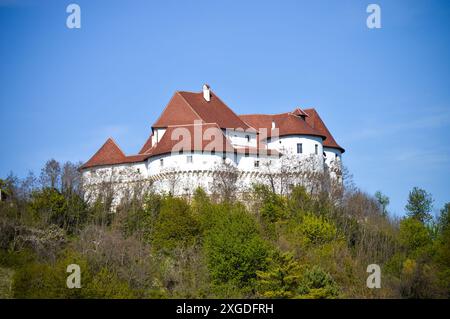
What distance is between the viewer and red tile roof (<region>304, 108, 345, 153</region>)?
266 ft

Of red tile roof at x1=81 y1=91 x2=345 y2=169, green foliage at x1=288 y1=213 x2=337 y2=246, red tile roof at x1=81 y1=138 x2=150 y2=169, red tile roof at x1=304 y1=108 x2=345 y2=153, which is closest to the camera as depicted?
green foliage at x1=288 y1=213 x2=337 y2=246

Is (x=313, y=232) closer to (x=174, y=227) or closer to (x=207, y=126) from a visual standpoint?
(x=174, y=227)

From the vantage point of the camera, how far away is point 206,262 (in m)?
59.6

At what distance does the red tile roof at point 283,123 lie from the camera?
78562mm

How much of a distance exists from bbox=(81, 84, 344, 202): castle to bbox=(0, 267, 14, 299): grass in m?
16.1

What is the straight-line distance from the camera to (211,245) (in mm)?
61156

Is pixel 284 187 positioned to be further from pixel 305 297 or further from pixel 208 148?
pixel 305 297

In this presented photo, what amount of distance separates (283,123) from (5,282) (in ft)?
89.7

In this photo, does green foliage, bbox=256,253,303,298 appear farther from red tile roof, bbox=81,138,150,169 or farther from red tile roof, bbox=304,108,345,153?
red tile roof, bbox=304,108,345,153

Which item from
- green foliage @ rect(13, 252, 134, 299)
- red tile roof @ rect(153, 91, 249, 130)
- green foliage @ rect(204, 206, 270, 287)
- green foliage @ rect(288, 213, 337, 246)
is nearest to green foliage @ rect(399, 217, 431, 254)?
green foliage @ rect(288, 213, 337, 246)

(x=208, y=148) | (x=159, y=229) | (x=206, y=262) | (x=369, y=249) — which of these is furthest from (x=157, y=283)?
(x=208, y=148)

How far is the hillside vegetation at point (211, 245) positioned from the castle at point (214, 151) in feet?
7.92

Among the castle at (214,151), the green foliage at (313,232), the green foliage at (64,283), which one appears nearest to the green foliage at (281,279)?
the green foliage at (64,283)

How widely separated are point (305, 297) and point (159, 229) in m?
14.0
